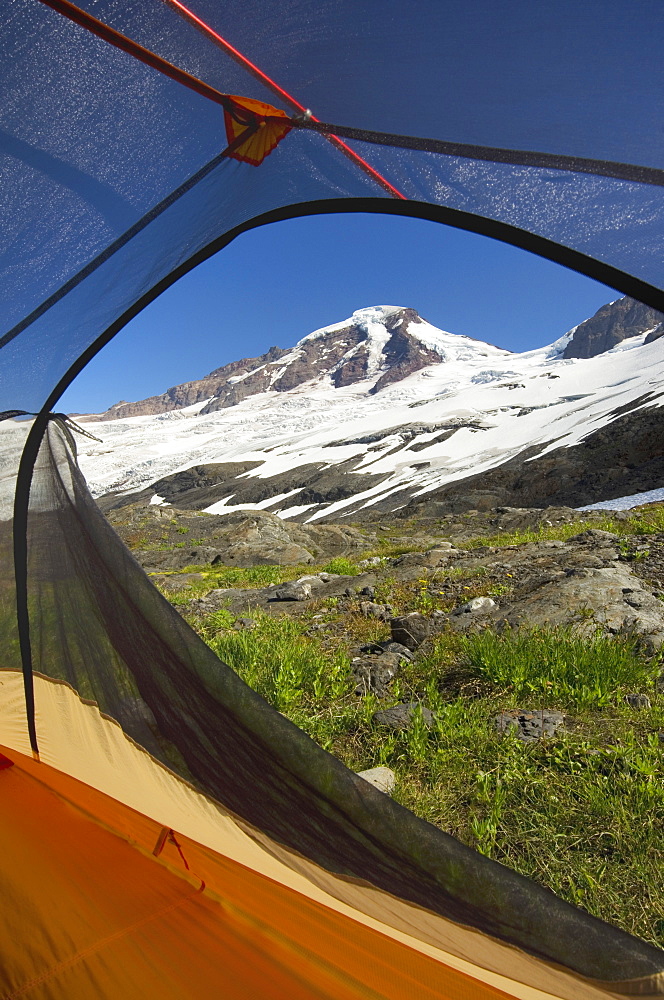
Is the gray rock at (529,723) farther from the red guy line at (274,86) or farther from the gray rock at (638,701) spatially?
the red guy line at (274,86)

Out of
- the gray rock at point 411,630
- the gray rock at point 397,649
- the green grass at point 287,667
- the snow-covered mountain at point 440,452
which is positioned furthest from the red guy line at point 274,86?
the gray rock at point 411,630

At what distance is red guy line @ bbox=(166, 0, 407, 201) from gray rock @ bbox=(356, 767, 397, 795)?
2.43 m

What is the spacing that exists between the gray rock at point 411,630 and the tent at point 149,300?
2315 mm

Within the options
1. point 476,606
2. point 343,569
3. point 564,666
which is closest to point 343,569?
point 343,569

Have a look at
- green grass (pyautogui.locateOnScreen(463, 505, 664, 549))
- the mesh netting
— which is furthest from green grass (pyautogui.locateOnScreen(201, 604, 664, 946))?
green grass (pyautogui.locateOnScreen(463, 505, 664, 549))

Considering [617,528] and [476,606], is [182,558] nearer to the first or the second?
[617,528]

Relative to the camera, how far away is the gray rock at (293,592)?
264 inches

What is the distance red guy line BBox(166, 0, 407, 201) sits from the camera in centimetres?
171

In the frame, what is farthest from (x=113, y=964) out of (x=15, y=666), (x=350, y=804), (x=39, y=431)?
(x=39, y=431)

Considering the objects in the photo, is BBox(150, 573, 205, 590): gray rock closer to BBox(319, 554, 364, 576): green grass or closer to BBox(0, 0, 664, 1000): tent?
BBox(319, 554, 364, 576): green grass

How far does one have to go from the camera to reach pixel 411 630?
423 cm

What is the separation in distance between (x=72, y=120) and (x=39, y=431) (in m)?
1.17

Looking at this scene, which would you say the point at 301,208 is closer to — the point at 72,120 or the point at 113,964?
the point at 72,120

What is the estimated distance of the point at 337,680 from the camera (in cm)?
352
